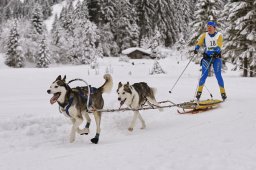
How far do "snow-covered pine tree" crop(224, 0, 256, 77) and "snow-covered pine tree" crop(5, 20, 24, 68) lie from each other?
40133mm

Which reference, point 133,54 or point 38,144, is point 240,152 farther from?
point 133,54

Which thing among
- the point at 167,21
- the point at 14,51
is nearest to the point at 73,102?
the point at 14,51

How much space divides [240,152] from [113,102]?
705 centimetres

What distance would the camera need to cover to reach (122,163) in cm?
444

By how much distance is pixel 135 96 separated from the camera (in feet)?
27.5

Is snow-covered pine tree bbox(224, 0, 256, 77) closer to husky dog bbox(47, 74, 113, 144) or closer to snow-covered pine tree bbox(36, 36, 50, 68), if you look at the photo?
husky dog bbox(47, 74, 113, 144)

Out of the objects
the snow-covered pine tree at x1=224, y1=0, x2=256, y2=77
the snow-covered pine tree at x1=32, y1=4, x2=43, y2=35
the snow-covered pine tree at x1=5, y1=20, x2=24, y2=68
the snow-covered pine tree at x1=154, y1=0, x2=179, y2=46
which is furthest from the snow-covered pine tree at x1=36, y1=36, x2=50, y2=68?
the snow-covered pine tree at x1=224, y1=0, x2=256, y2=77

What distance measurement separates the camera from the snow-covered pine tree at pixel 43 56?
53.8m

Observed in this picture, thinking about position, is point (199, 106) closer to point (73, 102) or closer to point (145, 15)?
point (73, 102)

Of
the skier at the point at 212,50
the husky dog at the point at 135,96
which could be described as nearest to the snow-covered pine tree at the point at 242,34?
the skier at the point at 212,50

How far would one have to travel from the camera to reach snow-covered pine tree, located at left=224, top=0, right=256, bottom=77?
22406 mm

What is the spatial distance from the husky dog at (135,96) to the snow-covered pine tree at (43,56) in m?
46.8

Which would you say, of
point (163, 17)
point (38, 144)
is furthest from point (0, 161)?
point (163, 17)

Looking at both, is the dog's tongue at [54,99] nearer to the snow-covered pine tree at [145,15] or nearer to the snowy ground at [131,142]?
the snowy ground at [131,142]
